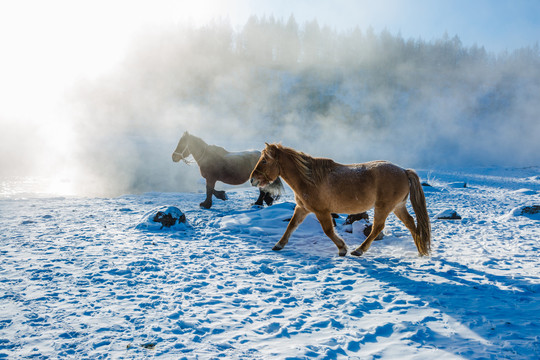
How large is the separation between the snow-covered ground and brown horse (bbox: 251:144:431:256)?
0.45 meters

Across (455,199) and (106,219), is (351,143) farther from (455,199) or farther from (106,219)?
(106,219)

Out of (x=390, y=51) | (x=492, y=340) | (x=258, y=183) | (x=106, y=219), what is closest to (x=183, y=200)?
(x=106, y=219)

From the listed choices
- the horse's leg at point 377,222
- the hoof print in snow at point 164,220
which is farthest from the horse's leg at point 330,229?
the hoof print in snow at point 164,220

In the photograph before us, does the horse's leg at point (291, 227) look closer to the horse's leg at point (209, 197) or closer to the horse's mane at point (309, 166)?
the horse's mane at point (309, 166)

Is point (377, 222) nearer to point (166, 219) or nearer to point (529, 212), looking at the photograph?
point (166, 219)

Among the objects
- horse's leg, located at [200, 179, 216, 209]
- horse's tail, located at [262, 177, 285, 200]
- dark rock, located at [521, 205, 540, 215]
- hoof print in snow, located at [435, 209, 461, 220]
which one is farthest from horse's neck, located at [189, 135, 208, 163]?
dark rock, located at [521, 205, 540, 215]

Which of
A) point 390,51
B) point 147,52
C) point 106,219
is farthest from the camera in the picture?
point 390,51

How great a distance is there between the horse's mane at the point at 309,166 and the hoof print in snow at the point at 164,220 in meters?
2.81

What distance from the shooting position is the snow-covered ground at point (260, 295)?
2226 mm

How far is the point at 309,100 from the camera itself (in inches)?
2071

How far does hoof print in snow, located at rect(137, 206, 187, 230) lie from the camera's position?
610 centimetres

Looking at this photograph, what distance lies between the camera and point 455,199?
431 inches

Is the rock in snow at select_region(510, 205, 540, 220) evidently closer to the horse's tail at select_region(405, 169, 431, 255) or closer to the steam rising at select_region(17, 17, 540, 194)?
the horse's tail at select_region(405, 169, 431, 255)

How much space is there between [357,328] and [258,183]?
2764 mm
